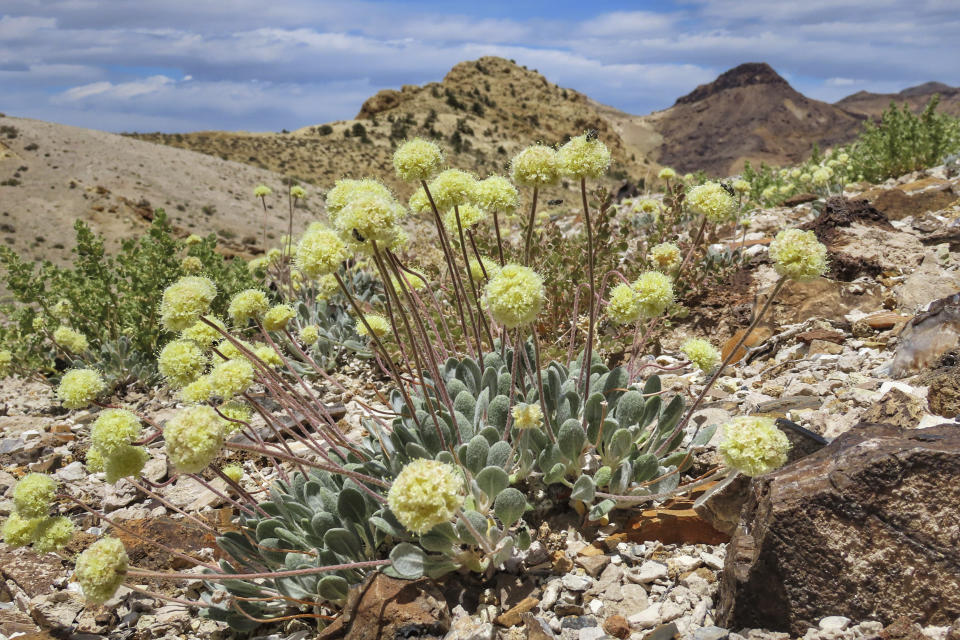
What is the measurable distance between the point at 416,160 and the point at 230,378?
149cm

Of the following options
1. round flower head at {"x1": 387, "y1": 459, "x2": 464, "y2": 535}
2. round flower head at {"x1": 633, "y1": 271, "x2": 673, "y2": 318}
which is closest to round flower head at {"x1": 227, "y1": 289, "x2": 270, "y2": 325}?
round flower head at {"x1": 387, "y1": 459, "x2": 464, "y2": 535}

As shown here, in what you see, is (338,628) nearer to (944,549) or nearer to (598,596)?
(598,596)

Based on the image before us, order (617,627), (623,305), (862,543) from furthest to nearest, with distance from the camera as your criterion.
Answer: (623,305) < (617,627) < (862,543)

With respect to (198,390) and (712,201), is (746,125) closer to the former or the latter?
(712,201)

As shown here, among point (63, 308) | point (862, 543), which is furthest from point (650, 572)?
point (63, 308)

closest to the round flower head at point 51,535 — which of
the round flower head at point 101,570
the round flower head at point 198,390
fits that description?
the round flower head at point 101,570

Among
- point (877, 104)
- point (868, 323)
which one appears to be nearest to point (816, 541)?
point (868, 323)

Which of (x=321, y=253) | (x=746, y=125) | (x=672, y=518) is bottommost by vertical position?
(x=672, y=518)

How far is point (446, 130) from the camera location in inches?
2352

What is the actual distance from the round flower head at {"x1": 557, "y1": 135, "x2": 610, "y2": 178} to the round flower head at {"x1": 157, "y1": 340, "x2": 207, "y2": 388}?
2216 millimetres

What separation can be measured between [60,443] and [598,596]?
5.71 metres

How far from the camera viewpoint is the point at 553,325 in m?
6.44

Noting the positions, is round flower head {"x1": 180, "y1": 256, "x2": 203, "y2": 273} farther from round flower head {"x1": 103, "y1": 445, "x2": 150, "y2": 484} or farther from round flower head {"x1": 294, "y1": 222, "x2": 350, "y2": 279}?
round flower head {"x1": 294, "y1": 222, "x2": 350, "y2": 279}

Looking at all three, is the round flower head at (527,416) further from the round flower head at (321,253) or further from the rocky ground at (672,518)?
the round flower head at (321,253)
